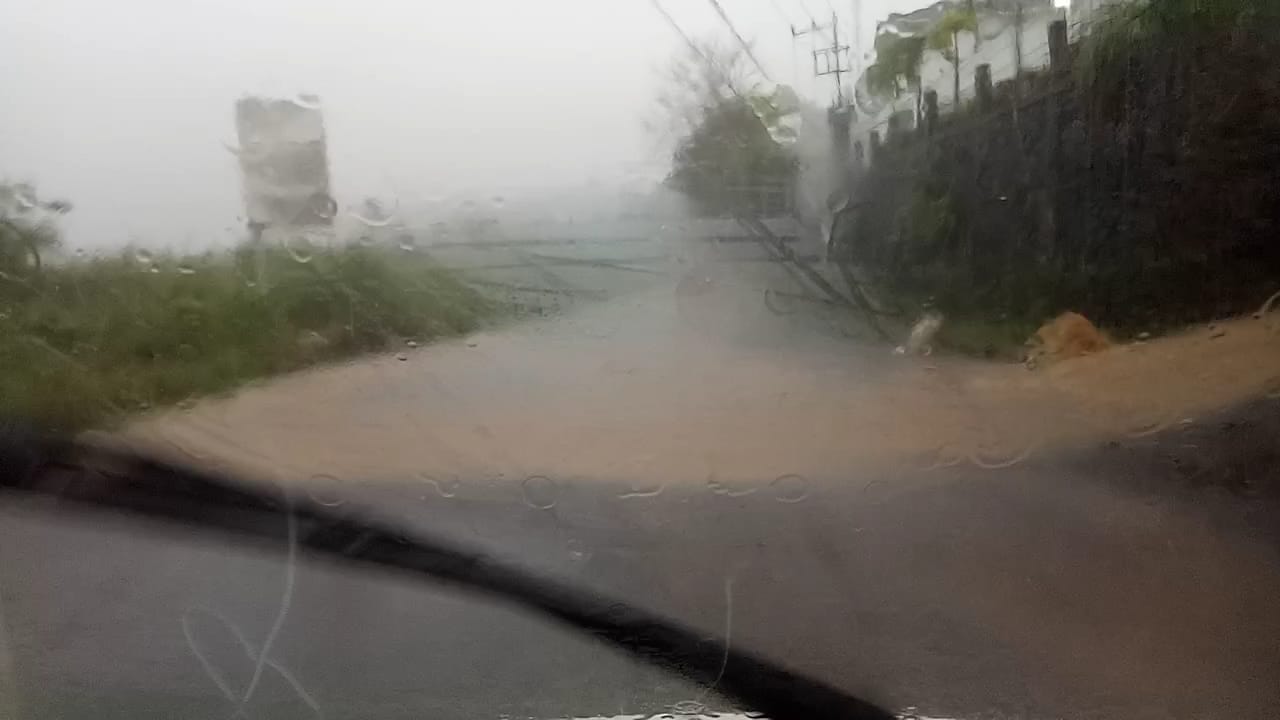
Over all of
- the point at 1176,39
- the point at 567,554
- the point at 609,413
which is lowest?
the point at 567,554

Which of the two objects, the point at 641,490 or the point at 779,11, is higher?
the point at 779,11

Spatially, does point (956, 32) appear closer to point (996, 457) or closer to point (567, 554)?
point (996, 457)

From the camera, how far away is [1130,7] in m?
0.65

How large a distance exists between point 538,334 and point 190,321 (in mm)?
255

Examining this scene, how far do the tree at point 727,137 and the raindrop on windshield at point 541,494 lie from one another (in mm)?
237

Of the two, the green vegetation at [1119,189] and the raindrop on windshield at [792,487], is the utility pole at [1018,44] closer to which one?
the green vegetation at [1119,189]

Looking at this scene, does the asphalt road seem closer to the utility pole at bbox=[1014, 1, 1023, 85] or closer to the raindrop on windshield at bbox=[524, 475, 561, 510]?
the raindrop on windshield at bbox=[524, 475, 561, 510]

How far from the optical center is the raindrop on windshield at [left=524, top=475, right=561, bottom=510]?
0.70m

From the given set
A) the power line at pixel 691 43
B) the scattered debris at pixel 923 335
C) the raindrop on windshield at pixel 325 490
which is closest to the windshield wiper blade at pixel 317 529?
the raindrop on windshield at pixel 325 490

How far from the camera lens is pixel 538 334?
716 millimetres

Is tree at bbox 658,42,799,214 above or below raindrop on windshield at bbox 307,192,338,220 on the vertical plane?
above

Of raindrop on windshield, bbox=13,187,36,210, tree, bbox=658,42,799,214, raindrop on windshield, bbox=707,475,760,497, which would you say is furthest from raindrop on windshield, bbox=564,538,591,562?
raindrop on windshield, bbox=13,187,36,210

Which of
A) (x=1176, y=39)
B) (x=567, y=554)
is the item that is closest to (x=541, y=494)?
(x=567, y=554)

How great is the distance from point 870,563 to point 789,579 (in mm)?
60
